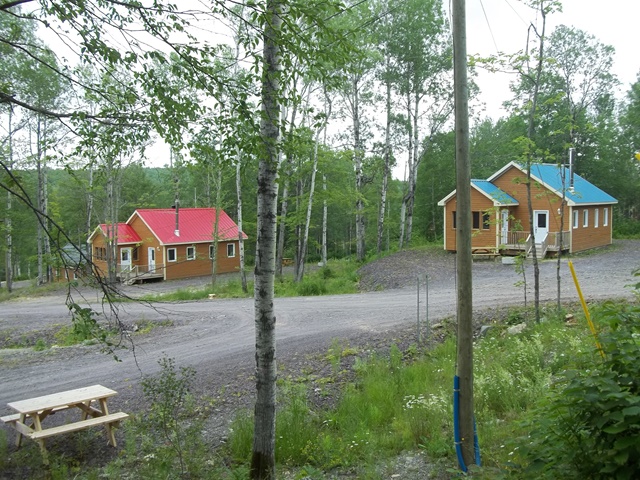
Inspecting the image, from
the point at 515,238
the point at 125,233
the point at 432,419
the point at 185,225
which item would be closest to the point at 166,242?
the point at 185,225

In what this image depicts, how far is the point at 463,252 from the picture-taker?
4.95 meters

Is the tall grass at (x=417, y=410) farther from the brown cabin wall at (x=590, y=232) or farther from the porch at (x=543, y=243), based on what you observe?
the brown cabin wall at (x=590, y=232)

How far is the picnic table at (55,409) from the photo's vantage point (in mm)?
6332

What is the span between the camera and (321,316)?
15398mm

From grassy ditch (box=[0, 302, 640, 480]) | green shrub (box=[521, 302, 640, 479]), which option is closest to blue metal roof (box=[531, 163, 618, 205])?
grassy ditch (box=[0, 302, 640, 480])

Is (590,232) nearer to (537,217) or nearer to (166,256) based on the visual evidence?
(537,217)

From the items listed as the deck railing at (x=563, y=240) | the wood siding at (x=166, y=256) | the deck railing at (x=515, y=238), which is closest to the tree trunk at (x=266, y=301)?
the deck railing at (x=515, y=238)

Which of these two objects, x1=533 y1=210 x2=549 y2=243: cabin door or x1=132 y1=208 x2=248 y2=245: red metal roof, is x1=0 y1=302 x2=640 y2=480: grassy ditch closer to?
x1=533 y1=210 x2=549 y2=243: cabin door

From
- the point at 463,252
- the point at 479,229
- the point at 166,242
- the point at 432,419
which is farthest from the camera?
the point at 166,242

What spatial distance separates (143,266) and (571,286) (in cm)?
2710

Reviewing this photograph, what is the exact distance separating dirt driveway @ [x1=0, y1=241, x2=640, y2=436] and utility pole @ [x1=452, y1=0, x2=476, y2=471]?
348 centimetres

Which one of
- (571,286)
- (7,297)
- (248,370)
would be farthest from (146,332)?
(7,297)

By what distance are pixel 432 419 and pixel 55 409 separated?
4.98m

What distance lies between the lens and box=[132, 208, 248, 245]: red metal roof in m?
34.8
